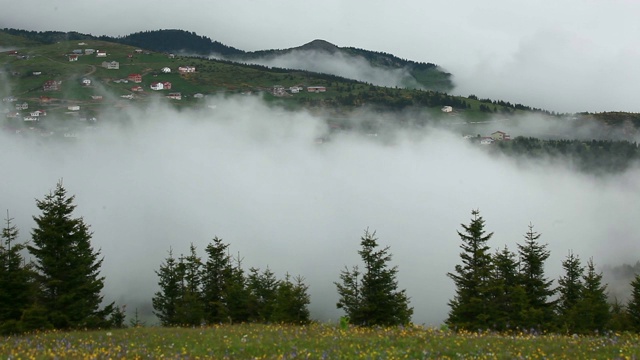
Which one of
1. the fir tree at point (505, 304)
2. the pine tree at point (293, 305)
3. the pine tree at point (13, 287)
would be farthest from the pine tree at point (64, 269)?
the fir tree at point (505, 304)

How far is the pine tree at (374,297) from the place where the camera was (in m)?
35.1

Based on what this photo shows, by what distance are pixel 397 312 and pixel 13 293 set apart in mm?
23002

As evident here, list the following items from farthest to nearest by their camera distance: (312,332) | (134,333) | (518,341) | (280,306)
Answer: (280,306)
(134,333)
(312,332)
(518,341)

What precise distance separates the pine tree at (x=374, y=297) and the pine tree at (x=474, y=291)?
149 inches

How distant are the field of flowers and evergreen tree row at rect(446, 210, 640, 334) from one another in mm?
17424

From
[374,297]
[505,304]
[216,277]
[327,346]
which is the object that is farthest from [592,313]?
[216,277]

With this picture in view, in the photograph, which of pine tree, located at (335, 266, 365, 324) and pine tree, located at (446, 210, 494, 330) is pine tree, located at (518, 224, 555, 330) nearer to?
pine tree, located at (446, 210, 494, 330)

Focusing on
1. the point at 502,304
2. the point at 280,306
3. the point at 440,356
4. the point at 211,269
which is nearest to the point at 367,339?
the point at 440,356

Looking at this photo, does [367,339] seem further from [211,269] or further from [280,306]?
[211,269]

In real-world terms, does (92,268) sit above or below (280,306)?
above

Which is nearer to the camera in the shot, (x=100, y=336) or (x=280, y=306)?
(x=100, y=336)

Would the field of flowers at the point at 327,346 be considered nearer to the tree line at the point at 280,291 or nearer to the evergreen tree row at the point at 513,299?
the tree line at the point at 280,291

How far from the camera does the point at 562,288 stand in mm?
52469

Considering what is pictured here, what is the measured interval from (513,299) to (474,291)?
2867mm
